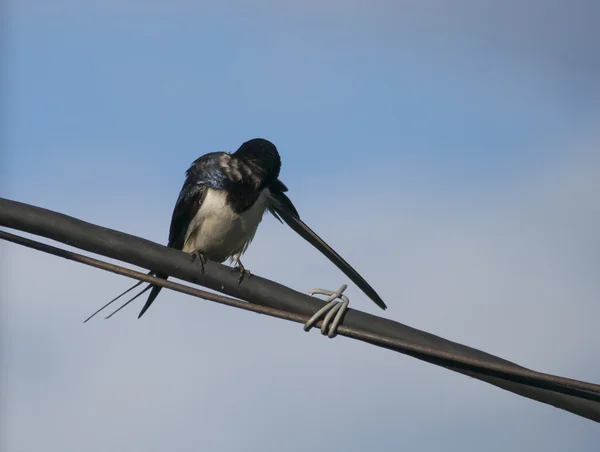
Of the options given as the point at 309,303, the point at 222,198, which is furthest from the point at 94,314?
the point at 222,198

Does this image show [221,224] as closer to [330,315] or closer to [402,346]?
[330,315]

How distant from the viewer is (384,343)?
355cm

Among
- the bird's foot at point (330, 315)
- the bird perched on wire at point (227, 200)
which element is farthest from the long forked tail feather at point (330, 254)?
the bird's foot at point (330, 315)

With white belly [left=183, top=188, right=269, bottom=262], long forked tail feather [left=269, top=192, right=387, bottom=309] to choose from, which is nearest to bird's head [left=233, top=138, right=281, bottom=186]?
white belly [left=183, top=188, right=269, bottom=262]

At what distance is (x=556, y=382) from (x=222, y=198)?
155 inches

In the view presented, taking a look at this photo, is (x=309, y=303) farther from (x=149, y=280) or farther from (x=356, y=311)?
(x=149, y=280)

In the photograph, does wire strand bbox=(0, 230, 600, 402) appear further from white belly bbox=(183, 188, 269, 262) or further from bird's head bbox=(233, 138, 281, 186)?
bird's head bbox=(233, 138, 281, 186)

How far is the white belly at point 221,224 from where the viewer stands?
6.98 m

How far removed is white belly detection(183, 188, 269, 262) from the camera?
6.98 m

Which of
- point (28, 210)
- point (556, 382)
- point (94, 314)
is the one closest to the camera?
point (556, 382)

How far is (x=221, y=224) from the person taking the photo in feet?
22.9

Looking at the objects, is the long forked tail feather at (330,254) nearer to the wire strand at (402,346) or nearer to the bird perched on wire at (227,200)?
the bird perched on wire at (227,200)

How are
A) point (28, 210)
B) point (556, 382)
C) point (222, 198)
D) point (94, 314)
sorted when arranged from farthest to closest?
point (222, 198), point (94, 314), point (28, 210), point (556, 382)

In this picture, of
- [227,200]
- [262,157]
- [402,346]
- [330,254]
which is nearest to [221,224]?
[227,200]
